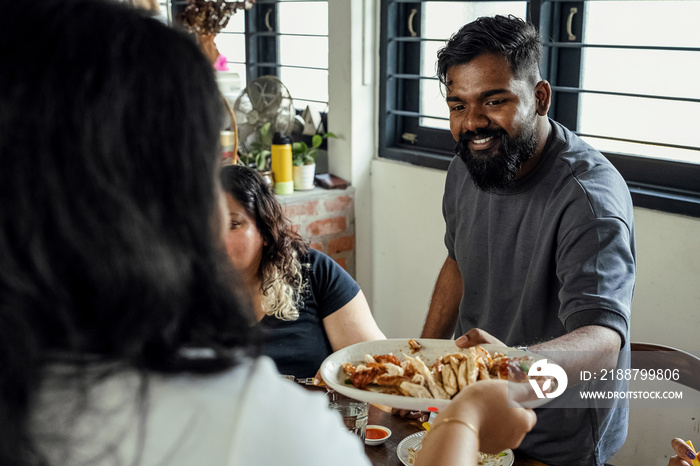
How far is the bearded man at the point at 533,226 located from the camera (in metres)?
1.42

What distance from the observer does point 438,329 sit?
6.48 feet

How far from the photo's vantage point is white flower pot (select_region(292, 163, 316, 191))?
3.21m

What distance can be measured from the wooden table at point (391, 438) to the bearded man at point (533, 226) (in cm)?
15

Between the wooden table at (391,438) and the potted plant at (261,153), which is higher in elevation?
the potted plant at (261,153)

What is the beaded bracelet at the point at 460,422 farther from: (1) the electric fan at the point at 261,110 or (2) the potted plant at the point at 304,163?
(1) the electric fan at the point at 261,110

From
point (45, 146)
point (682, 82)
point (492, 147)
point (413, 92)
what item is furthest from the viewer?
point (413, 92)

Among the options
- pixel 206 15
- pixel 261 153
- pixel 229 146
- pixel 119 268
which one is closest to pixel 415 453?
pixel 119 268

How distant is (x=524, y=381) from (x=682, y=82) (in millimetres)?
1430

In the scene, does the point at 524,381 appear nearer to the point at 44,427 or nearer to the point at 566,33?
the point at 44,427

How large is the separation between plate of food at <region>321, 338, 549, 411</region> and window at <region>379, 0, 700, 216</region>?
1060mm

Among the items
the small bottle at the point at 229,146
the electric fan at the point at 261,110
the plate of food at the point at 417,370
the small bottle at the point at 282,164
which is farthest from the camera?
the electric fan at the point at 261,110

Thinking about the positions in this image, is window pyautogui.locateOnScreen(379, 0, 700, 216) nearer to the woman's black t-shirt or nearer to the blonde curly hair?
the woman's black t-shirt

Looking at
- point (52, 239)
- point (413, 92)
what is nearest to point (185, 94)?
point (52, 239)

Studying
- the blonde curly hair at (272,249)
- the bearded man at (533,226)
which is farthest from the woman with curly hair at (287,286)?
the bearded man at (533,226)
